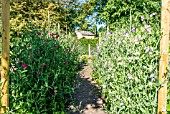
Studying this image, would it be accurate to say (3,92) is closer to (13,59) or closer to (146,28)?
(13,59)

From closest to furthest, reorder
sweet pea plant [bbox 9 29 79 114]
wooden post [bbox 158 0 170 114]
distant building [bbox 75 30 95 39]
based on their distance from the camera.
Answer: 1. wooden post [bbox 158 0 170 114]
2. sweet pea plant [bbox 9 29 79 114]
3. distant building [bbox 75 30 95 39]

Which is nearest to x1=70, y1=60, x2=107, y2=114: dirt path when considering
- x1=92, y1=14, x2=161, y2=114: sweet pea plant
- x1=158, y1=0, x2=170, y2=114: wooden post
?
x1=92, y1=14, x2=161, y2=114: sweet pea plant

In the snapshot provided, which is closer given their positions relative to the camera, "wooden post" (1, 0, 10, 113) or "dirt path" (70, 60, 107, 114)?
"wooden post" (1, 0, 10, 113)

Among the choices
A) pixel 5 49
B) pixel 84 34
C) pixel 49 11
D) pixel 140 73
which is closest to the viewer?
pixel 5 49

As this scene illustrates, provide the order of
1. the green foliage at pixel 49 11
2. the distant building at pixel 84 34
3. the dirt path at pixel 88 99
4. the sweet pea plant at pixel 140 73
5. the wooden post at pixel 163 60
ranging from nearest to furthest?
the wooden post at pixel 163 60, the sweet pea plant at pixel 140 73, the dirt path at pixel 88 99, the green foliage at pixel 49 11, the distant building at pixel 84 34

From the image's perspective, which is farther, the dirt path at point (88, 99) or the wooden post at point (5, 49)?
the dirt path at point (88, 99)

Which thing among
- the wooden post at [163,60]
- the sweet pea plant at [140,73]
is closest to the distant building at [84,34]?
the sweet pea plant at [140,73]

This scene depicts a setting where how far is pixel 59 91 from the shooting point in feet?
11.5

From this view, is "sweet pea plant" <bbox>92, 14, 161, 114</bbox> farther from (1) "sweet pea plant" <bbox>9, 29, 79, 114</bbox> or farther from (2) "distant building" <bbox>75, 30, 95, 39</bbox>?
(2) "distant building" <bbox>75, 30, 95, 39</bbox>

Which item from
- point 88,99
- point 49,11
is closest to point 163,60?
point 88,99

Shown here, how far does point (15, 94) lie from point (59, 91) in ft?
2.56

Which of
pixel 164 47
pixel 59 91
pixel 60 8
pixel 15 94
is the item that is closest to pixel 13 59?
pixel 15 94

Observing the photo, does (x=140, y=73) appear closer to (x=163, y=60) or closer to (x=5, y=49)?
(x=163, y=60)

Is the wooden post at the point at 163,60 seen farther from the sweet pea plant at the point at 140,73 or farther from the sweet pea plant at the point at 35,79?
the sweet pea plant at the point at 35,79
